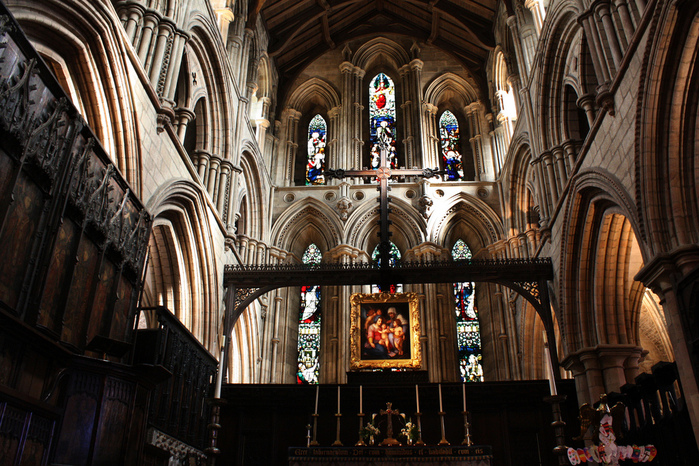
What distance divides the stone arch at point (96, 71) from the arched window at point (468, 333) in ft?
35.8

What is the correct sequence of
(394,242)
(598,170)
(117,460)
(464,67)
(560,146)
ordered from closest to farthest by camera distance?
(117,460) < (598,170) < (560,146) < (394,242) < (464,67)

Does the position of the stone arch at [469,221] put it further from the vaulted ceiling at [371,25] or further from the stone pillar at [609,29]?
the stone pillar at [609,29]

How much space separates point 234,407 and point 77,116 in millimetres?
7188

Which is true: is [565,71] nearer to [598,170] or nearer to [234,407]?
[598,170]

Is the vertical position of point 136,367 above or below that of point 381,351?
below

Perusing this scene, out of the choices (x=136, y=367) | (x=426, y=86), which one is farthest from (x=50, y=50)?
(x=426, y=86)

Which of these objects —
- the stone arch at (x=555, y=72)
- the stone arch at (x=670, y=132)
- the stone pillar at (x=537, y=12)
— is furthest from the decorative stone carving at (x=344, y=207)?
the stone arch at (x=670, y=132)

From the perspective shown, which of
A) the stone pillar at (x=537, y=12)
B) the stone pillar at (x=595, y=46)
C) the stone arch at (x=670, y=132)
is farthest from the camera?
the stone pillar at (x=537, y=12)

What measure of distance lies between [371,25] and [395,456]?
17.8 metres

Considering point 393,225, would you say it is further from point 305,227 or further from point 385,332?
point 385,332

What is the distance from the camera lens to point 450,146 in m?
19.9

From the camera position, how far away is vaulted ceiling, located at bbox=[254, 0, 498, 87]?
18.8m

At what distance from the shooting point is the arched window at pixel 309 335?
16812mm

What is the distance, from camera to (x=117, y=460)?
5.70m
